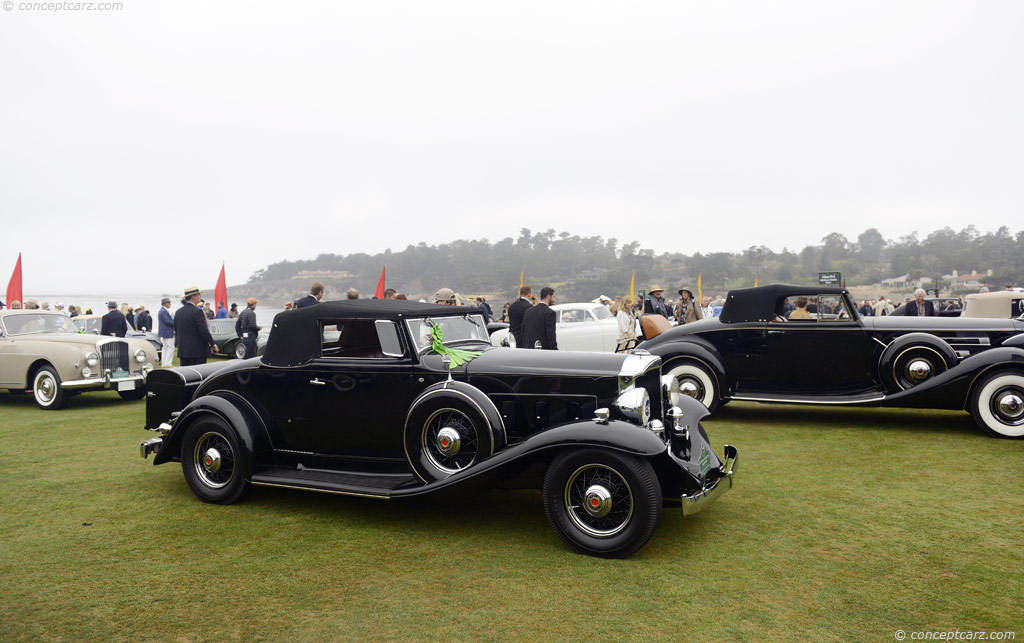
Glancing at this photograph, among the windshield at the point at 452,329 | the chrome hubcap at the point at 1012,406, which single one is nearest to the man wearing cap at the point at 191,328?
the windshield at the point at 452,329

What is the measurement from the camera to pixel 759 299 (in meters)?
8.98

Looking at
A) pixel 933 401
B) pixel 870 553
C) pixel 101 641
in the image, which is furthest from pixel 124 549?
pixel 933 401

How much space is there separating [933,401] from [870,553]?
4477 millimetres

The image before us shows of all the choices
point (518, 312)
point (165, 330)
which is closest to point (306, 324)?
point (518, 312)

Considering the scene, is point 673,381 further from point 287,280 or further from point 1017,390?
point 287,280

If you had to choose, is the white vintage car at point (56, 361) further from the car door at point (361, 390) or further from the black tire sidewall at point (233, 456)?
the car door at point (361, 390)

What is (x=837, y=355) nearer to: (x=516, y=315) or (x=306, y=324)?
(x=516, y=315)

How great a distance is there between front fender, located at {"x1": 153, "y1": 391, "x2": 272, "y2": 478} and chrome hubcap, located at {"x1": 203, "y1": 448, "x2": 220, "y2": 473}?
29 centimetres

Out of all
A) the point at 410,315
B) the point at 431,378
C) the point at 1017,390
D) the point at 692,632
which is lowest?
the point at 692,632

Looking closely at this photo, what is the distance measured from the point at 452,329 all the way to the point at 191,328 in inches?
226

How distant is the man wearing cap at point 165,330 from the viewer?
15328 mm

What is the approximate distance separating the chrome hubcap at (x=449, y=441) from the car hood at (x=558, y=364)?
0.49 m

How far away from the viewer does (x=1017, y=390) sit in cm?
754

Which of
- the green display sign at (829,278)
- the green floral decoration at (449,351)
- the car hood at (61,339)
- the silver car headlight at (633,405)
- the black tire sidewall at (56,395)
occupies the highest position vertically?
the green display sign at (829,278)
